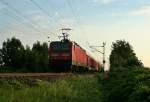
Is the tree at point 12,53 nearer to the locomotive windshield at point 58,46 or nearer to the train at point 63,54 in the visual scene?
the train at point 63,54

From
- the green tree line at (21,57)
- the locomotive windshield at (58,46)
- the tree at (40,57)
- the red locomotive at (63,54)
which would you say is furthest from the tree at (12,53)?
the locomotive windshield at (58,46)

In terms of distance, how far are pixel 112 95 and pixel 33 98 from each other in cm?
415

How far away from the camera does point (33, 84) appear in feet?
85.1

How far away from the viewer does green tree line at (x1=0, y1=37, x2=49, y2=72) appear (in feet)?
278

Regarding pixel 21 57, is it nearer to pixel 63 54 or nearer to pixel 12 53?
pixel 12 53

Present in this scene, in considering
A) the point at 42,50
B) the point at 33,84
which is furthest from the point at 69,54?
the point at 42,50

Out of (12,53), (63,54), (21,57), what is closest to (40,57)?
(21,57)

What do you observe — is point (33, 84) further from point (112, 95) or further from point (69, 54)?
point (69, 54)

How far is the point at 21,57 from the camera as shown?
96312mm

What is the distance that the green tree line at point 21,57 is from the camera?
8469 centimetres

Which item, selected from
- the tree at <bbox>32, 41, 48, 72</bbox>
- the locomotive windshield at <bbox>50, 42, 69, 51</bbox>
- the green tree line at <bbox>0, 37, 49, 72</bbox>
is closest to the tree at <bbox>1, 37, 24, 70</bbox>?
the green tree line at <bbox>0, 37, 49, 72</bbox>

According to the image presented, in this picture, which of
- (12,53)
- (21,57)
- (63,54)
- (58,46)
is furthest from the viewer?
(12,53)

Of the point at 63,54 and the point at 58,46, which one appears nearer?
the point at 58,46

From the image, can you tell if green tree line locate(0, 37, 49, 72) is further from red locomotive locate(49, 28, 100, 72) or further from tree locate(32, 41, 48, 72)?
red locomotive locate(49, 28, 100, 72)
